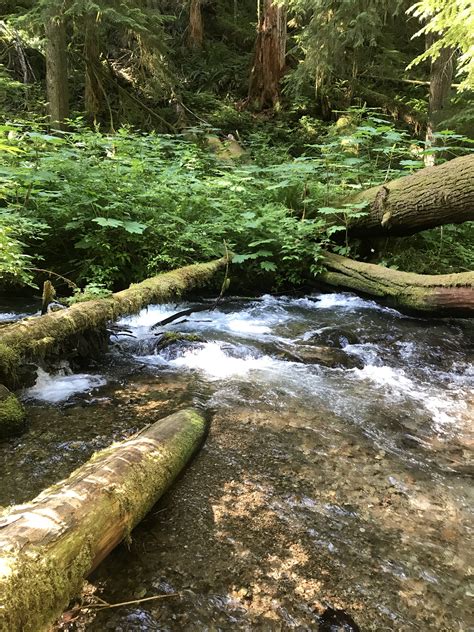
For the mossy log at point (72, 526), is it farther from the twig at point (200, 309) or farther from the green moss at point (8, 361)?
the twig at point (200, 309)

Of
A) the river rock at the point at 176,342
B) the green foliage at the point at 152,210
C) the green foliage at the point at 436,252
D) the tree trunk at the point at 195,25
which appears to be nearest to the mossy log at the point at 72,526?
the river rock at the point at 176,342

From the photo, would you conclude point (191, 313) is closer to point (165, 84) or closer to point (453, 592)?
point (453, 592)

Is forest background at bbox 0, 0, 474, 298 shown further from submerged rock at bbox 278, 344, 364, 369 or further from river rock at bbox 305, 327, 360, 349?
submerged rock at bbox 278, 344, 364, 369

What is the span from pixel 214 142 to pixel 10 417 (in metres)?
11.3

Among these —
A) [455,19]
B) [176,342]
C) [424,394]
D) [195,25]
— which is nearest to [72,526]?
[176,342]

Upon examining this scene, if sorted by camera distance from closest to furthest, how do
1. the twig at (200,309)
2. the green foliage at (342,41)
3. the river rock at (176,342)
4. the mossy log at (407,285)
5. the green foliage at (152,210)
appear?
the river rock at (176,342), the mossy log at (407,285), the twig at (200,309), the green foliage at (152,210), the green foliage at (342,41)

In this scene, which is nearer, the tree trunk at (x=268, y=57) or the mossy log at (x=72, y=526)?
the mossy log at (x=72, y=526)

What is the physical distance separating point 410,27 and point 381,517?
18.7 metres

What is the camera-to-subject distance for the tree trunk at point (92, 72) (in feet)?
33.8

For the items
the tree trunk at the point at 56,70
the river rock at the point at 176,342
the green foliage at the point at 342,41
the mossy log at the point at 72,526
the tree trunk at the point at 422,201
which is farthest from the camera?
the green foliage at the point at 342,41

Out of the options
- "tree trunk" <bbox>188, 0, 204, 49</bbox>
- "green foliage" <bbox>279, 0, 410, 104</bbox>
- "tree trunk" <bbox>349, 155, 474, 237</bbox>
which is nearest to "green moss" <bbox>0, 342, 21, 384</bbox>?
"tree trunk" <bbox>349, 155, 474, 237</bbox>

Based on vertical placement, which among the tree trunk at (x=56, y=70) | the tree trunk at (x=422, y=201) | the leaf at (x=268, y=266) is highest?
the tree trunk at (x=56, y=70)

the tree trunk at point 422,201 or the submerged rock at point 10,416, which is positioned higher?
the tree trunk at point 422,201

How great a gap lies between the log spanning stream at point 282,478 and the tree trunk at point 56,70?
25.4 feet
